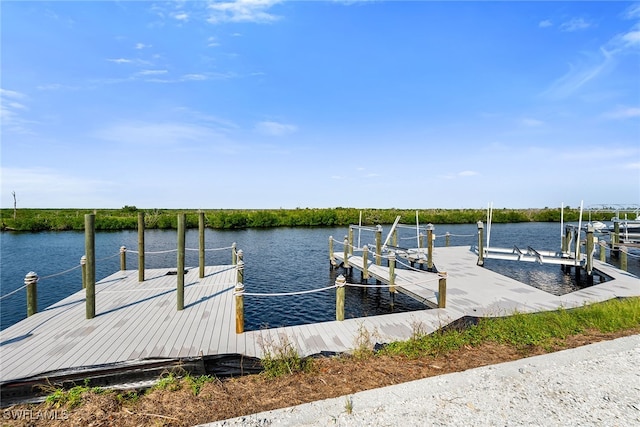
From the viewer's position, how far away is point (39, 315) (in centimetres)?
781

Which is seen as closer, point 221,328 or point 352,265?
point 221,328

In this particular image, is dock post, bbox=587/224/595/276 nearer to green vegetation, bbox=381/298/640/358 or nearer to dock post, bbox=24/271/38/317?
green vegetation, bbox=381/298/640/358

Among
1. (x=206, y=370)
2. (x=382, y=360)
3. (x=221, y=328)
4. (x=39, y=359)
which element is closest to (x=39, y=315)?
(x=39, y=359)

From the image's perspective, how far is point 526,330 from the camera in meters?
6.09

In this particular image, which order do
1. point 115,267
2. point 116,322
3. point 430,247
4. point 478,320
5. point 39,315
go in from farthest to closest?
point 115,267 < point 430,247 < point 39,315 < point 116,322 < point 478,320

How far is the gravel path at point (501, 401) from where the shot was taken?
345cm

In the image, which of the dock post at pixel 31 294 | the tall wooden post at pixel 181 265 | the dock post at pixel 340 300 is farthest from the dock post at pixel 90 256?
the dock post at pixel 340 300

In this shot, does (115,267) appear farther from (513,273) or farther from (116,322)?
(513,273)

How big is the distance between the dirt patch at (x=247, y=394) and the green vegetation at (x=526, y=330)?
0.91ft

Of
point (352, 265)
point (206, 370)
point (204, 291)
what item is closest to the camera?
point (206, 370)

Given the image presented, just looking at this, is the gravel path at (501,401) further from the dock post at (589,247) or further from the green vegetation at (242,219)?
the green vegetation at (242,219)

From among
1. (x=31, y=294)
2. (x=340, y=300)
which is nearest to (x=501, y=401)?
(x=340, y=300)

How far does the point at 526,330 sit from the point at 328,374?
4.06 metres

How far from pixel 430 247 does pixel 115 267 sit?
1585 centimetres
